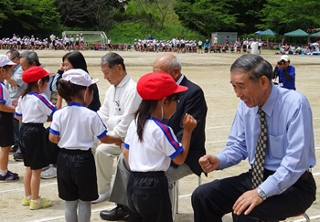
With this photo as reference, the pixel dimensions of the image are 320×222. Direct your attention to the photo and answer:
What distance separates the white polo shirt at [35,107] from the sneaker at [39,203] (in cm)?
100

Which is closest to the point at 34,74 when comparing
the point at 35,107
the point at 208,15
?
the point at 35,107

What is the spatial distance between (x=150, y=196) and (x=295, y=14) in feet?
191

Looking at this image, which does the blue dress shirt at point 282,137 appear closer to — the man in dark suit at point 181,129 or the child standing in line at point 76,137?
the man in dark suit at point 181,129

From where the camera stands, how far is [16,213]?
17.1 feet

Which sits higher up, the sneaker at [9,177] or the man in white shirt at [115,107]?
the man in white shirt at [115,107]

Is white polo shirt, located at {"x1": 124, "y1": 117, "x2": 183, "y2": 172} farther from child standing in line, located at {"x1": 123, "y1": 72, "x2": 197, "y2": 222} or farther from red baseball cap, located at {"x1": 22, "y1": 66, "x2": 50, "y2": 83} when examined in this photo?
red baseball cap, located at {"x1": 22, "y1": 66, "x2": 50, "y2": 83}

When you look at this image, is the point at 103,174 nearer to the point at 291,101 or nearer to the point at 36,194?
the point at 36,194

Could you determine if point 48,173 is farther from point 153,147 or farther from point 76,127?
point 153,147

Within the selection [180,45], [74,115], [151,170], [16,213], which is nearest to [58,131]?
[74,115]

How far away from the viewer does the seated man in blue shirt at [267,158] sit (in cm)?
328

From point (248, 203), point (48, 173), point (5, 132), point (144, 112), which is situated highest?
point (144, 112)

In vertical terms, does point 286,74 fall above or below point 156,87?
below

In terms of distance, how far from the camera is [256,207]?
329 centimetres

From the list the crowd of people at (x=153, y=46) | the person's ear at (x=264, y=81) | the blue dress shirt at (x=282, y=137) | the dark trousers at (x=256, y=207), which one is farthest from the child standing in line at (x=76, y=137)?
the crowd of people at (x=153, y=46)
